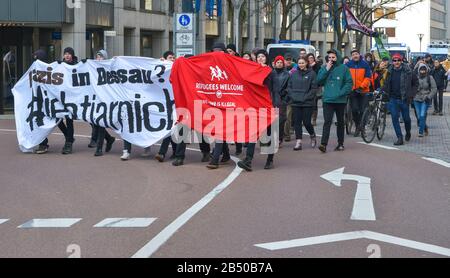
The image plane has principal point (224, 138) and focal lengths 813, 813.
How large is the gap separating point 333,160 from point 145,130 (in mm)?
3326

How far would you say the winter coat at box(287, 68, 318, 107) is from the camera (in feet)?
52.1

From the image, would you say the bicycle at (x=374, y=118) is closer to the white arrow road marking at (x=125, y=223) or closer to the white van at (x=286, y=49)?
the white arrow road marking at (x=125, y=223)

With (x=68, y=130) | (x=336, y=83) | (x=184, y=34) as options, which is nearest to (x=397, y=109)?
(x=336, y=83)

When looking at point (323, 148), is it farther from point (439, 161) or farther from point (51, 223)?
point (51, 223)

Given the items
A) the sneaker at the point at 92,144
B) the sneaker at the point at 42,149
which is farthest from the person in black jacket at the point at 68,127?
the sneaker at the point at 92,144

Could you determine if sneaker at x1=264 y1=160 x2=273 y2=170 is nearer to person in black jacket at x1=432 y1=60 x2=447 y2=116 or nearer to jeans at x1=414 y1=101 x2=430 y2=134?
jeans at x1=414 y1=101 x2=430 y2=134

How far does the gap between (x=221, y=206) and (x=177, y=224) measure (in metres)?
1.23

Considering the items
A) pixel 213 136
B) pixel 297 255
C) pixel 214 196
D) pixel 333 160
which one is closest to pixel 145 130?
pixel 213 136

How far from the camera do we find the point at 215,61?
13156 mm

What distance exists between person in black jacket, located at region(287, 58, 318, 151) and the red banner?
2960 mm

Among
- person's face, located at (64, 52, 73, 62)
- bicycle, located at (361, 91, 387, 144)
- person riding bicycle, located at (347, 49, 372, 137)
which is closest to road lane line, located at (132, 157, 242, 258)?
person's face, located at (64, 52, 73, 62)

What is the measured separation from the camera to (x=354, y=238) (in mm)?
7730

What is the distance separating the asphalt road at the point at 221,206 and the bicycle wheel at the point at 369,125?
2.42m

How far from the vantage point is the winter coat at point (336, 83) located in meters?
15.4
